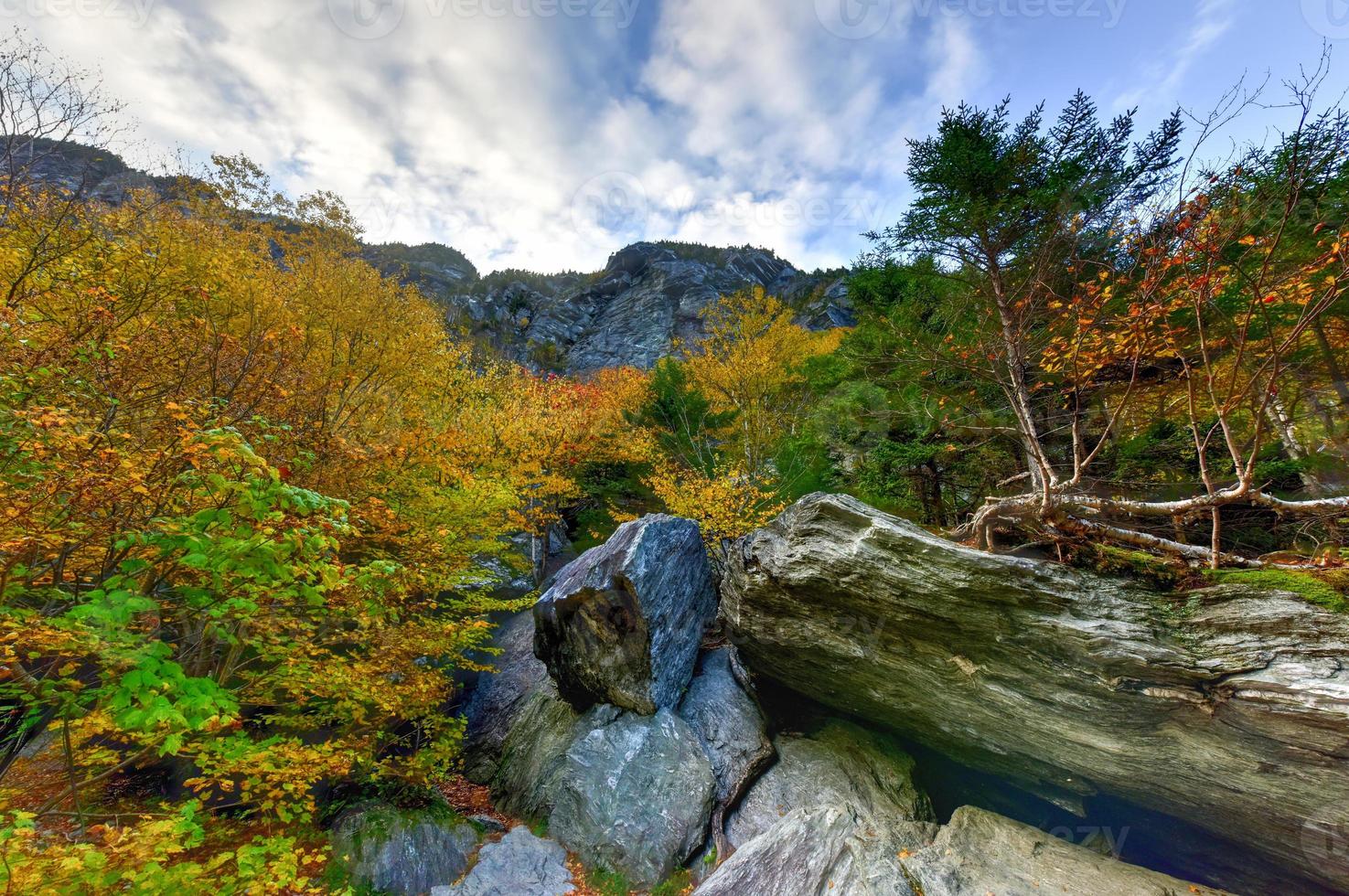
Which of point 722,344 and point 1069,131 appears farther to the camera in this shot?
point 722,344

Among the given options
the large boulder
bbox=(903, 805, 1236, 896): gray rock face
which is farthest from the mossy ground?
the large boulder

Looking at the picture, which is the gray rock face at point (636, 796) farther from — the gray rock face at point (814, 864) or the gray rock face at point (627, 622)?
the gray rock face at point (814, 864)

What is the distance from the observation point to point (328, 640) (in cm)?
809

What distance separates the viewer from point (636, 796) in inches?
359

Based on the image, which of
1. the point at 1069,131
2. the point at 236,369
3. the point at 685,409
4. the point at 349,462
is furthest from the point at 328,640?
the point at 1069,131

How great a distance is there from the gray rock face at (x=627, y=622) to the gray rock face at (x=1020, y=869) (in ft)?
18.4

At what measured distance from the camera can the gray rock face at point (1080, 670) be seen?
5367 mm

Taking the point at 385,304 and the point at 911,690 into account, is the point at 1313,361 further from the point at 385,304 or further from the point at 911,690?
the point at 385,304

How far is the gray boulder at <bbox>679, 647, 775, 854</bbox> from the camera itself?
31.4 ft

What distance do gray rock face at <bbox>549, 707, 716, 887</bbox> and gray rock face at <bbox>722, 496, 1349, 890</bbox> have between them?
3.40 m

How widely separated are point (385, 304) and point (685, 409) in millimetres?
10906

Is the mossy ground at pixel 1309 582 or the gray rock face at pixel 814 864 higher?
the mossy ground at pixel 1309 582

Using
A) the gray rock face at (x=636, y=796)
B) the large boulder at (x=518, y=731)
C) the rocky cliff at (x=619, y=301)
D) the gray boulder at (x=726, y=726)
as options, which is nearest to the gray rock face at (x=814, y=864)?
the gray rock face at (x=636, y=796)

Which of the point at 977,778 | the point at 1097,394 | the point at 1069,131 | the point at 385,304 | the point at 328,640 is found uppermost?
the point at 1069,131
